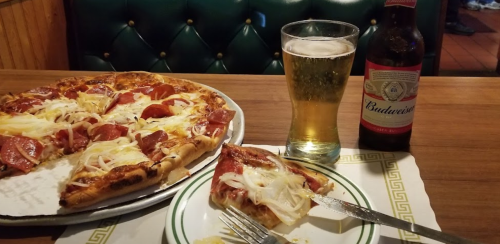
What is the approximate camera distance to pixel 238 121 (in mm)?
1202

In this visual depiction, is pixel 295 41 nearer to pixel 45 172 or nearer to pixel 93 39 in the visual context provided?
pixel 45 172

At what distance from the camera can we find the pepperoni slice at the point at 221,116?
45.5 inches

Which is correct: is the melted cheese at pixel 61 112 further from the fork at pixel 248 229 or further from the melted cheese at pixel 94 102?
the fork at pixel 248 229

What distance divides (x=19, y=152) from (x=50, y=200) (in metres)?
0.25

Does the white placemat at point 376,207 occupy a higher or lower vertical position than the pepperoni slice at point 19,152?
lower

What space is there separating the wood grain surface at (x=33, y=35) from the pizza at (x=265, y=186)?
1734 mm

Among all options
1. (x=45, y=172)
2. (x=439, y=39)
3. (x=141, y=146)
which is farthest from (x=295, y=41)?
(x=439, y=39)

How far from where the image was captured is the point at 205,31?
208cm

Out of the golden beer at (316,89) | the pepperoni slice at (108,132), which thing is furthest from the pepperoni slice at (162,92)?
the golden beer at (316,89)

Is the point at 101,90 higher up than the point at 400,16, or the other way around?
the point at 400,16

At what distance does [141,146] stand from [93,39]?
1255 millimetres

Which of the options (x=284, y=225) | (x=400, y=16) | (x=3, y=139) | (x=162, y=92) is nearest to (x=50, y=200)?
(x=3, y=139)

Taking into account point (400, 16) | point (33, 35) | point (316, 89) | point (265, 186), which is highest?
point (400, 16)

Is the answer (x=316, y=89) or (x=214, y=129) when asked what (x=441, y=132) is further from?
(x=214, y=129)
